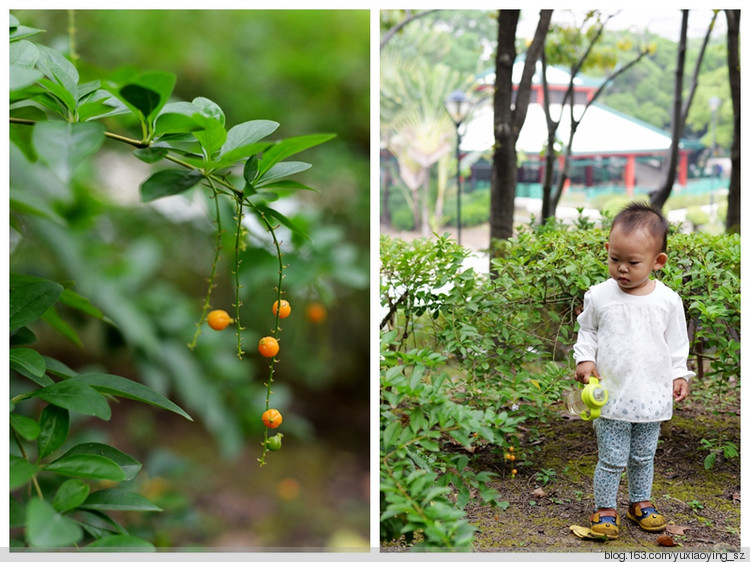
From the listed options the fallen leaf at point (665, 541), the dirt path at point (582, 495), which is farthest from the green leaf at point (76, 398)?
the fallen leaf at point (665, 541)

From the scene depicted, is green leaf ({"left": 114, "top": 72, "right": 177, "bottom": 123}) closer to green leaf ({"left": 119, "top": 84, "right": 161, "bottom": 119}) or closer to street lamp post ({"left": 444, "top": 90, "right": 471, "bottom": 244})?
green leaf ({"left": 119, "top": 84, "right": 161, "bottom": 119})

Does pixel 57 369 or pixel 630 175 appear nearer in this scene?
pixel 57 369

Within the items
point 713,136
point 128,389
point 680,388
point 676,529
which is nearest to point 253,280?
point 128,389

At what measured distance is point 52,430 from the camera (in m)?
0.81

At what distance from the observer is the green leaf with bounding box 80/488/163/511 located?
2.66 ft

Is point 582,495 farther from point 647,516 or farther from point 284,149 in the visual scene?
point 284,149

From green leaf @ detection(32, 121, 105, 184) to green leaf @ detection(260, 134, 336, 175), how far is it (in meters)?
0.19

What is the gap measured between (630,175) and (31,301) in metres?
1.92

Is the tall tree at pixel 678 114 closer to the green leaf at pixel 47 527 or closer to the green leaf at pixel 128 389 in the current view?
the green leaf at pixel 128 389

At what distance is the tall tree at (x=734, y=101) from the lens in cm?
228

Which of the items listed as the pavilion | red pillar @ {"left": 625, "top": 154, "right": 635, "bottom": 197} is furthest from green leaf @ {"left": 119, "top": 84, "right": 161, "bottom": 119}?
red pillar @ {"left": 625, "top": 154, "right": 635, "bottom": 197}

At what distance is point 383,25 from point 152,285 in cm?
134

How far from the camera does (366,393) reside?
224 cm
